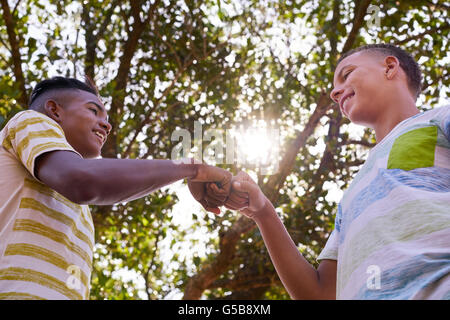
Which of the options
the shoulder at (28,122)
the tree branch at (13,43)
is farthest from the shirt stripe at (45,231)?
the tree branch at (13,43)

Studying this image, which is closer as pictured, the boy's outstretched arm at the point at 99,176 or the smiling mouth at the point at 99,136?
the boy's outstretched arm at the point at 99,176

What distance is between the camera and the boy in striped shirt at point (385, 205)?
4.75ft

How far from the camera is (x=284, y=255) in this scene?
7.38 ft

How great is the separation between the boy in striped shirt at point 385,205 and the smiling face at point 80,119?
2.41 feet

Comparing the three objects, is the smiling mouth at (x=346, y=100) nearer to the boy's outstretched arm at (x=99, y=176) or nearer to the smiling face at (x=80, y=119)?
the boy's outstretched arm at (x=99, y=176)

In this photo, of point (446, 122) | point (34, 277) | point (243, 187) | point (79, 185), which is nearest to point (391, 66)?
point (446, 122)

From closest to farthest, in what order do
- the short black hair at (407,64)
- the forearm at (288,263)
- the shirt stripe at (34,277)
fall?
the shirt stripe at (34,277) < the forearm at (288,263) < the short black hair at (407,64)

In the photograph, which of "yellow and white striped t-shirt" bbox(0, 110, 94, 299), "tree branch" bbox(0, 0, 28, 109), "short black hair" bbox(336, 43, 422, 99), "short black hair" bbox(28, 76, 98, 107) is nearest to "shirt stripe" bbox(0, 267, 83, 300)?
"yellow and white striped t-shirt" bbox(0, 110, 94, 299)

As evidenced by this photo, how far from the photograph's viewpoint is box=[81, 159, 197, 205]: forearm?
1.68 metres

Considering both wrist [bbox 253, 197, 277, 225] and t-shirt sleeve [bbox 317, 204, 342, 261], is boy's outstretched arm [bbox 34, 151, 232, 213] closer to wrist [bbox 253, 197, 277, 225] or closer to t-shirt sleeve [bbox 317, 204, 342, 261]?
wrist [bbox 253, 197, 277, 225]

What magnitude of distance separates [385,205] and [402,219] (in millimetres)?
113

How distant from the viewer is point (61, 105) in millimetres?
2463
